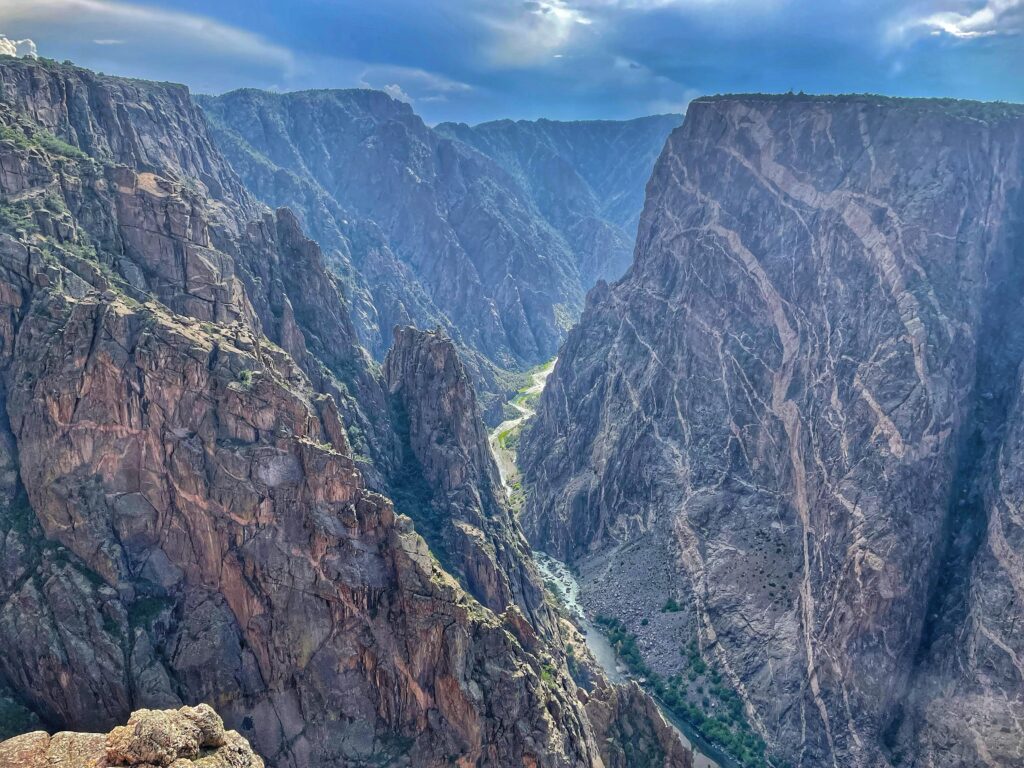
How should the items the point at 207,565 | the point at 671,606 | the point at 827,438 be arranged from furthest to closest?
the point at 671,606 < the point at 827,438 < the point at 207,565

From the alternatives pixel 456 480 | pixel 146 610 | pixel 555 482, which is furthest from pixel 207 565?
pixel 555 482

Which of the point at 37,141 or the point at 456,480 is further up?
the point at 37,141

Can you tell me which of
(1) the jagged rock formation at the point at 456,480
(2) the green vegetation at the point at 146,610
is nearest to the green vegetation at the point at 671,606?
(1) the jagged rock formation at the point at 456,480

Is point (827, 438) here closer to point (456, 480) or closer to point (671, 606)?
point (671, 606)

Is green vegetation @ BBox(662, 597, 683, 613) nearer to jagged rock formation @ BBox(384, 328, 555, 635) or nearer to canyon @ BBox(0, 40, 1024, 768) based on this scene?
canyon @ BBox(0, 40, 1024, 768)

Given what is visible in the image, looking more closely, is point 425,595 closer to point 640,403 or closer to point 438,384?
point 438,384

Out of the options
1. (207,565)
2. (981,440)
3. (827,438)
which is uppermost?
(981,440)

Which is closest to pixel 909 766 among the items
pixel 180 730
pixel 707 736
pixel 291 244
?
pixel 707 736
